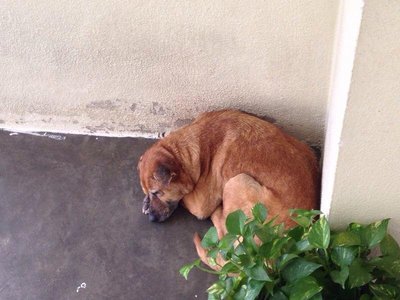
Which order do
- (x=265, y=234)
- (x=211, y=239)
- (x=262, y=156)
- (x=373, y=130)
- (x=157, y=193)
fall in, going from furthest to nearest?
(x=157, y=193) → (x=262, y=156) → (x=211, y=239) → (x=265, y=234) → (x=373, y=130)

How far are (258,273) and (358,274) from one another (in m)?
0.37

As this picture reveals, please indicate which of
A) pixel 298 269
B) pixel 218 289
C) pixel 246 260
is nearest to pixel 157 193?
pixel 218 289

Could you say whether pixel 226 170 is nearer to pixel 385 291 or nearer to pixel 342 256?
pixel 342 256

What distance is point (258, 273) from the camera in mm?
2150

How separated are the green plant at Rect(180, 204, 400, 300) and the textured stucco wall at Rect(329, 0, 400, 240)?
9cm

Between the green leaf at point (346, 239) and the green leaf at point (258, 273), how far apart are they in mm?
293

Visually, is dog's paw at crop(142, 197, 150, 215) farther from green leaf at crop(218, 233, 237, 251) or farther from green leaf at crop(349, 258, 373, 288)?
green leaf at crop(349, 258, 373, 288)

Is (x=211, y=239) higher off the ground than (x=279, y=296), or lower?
higher

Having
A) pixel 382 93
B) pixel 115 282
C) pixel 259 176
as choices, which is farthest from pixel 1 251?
pixel 382 93

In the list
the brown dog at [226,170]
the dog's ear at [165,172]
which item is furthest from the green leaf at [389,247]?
the dog's ear at [165,172]

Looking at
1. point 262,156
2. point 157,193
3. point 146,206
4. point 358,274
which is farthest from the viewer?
point 146,206

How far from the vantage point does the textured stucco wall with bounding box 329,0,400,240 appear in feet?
5.82

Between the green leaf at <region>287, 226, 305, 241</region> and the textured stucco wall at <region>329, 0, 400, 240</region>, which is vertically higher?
the textured stucco wall at <region>329, 0, 400, 240</region>

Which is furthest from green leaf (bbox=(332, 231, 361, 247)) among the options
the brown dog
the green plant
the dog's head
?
the dog's head
